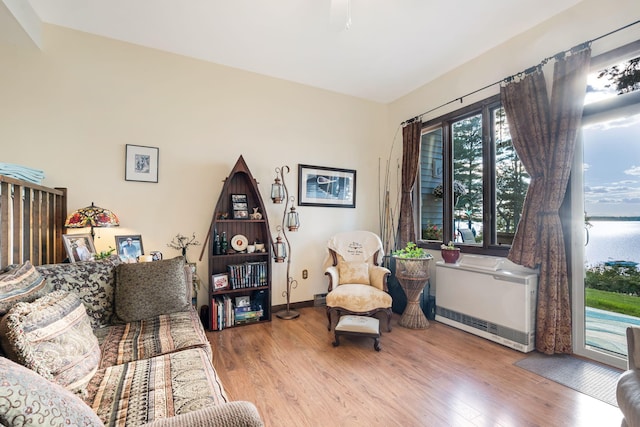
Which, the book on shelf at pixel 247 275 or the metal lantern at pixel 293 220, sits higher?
the metal lantern at pixel 293 220

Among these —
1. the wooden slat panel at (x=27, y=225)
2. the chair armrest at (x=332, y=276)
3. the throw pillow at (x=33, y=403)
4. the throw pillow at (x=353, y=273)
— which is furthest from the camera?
the throw pillow at (x=353, y=273)

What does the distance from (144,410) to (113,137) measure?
271cm

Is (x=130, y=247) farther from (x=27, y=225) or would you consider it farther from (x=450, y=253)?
(x=450, y=253)

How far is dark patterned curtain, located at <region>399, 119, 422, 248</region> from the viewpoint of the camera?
12.5 ft

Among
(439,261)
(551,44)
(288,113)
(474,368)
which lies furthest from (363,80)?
(474,368)

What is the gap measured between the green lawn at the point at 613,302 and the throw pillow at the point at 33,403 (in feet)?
10.8

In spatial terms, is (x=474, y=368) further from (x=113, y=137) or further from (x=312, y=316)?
(x=113, y=137)

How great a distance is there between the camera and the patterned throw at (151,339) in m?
1.49

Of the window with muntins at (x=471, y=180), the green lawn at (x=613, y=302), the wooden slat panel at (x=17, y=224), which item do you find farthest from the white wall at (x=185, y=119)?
the green lawn at (x=613, y=302)

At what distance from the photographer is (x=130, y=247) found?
2.72 metres

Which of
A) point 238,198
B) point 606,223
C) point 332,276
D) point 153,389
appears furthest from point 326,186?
point 153,389

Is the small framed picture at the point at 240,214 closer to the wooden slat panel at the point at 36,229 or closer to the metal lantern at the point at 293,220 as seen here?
the metal lantern at the point at 293,220

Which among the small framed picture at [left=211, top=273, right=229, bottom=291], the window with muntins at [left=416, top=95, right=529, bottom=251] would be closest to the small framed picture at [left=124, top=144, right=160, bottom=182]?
the small framed picture at [left=211, top=273, right=229, bottom=291]

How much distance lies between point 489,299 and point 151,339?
286 centimetres
